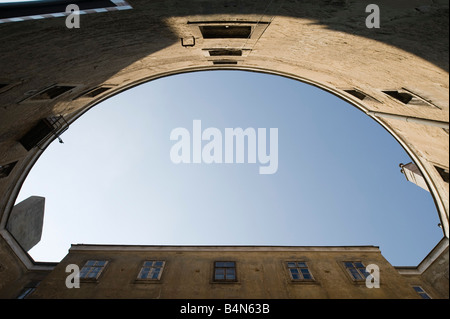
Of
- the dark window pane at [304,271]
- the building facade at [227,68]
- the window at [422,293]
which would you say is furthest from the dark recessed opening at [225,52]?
the window at [422,293]

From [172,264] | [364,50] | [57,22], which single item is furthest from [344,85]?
[172,264]

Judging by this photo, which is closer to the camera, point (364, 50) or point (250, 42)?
point (364, 50)

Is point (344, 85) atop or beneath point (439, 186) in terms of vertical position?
atop

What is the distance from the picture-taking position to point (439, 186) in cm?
845

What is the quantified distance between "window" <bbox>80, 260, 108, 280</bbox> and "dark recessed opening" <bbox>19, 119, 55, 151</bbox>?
6.13m

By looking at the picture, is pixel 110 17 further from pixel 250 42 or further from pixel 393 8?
pixel 393 8

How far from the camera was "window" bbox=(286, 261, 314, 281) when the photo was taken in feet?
35.7

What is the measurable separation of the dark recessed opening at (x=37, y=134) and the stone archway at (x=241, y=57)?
41 millimetres

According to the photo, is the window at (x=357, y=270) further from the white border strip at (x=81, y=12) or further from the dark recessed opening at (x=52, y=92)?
the dark recessed opening at (x=52, y=92)

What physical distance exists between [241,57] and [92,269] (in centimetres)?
1201

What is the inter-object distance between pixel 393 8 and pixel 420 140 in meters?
5.18

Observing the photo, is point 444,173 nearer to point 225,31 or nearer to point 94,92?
point 225,31

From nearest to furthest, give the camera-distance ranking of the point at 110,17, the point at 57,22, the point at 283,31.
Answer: the point at 57,22 < the point at 110,17 < the point at 283,31

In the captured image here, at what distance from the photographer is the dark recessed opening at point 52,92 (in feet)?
26.4
